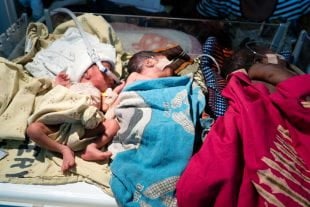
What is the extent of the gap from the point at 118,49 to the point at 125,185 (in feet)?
2.03

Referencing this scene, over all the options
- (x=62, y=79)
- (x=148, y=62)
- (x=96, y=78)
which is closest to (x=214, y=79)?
(x=148, y=62)

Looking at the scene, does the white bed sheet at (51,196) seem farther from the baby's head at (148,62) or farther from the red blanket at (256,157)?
the baby's head at (148,62)

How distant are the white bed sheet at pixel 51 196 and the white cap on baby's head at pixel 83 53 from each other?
1.30 ft

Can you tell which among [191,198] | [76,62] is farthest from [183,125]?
[76,62]

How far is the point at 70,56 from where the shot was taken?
1064mm

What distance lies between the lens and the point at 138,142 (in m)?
0.76

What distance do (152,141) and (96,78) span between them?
1.18 ft

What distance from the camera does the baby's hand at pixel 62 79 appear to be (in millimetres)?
965

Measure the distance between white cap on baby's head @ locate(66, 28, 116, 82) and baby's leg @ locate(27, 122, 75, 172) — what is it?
27 centimetres

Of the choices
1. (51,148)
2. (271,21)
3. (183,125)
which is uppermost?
(271,21)

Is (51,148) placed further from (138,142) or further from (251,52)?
(251,52)

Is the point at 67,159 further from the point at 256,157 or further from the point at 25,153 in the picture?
the point at 256,157

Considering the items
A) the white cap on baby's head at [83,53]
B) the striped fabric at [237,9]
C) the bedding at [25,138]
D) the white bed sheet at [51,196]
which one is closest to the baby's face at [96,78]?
the white cap on baby's head at [83,53]

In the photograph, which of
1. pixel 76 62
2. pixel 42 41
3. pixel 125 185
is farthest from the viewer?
pixel 42 41
